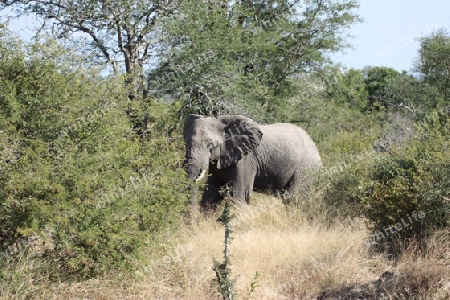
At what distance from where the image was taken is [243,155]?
1301 centimetres

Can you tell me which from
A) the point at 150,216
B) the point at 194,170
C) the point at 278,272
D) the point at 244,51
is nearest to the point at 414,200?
the point at 278,272

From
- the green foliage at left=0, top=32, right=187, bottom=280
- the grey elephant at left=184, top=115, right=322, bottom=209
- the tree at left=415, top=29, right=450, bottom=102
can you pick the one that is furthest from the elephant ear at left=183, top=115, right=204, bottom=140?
the tree at left=415, top=29, right=450, bottom=102

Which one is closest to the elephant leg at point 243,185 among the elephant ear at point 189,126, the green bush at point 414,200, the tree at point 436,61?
the elephant ear at point 189,126

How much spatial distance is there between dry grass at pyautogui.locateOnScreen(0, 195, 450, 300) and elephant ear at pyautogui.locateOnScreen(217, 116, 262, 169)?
2.59m

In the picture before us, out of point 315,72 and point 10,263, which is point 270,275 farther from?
point 315,72

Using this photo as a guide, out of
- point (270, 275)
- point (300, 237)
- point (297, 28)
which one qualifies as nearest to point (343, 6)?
point (297, 28)

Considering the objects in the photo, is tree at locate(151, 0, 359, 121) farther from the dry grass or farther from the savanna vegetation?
the dry grass

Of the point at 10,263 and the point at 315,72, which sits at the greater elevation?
the point at 315,72

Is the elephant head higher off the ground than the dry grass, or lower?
higher

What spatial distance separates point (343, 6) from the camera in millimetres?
22266

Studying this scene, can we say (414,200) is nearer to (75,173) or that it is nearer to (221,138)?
(75,173)

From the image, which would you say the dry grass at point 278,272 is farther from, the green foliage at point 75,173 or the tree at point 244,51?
the tree at point 244,51

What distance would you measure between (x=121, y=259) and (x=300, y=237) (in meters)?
3.58

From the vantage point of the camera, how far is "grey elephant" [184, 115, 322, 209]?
484 inches
